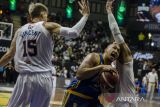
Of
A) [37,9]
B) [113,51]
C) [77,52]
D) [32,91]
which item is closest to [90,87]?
[113,51]

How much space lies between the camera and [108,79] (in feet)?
17.0

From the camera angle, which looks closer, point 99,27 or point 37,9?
point 37,9

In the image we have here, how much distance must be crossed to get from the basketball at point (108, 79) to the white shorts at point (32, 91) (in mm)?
638

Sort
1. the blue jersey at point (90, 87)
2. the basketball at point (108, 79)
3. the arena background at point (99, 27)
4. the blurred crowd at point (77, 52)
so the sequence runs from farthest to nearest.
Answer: the arena background at point (99, 27) < the blurred crowd at point (77, 52) < the blue jersey at point (90, 87) < the basketball at point (108, 79)

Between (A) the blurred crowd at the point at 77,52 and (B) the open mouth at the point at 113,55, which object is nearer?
(B) the open mouth at the point at 113,55

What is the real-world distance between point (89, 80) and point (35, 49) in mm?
775

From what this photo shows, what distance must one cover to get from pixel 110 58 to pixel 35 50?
90 cm

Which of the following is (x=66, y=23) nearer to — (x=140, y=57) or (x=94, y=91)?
(x=140, y=57)

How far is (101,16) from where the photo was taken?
134 feet

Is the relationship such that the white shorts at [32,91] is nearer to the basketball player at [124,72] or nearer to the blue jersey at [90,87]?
the blue jersey at [90,87]

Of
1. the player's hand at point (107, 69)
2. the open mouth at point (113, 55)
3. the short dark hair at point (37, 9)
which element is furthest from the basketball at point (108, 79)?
the short dark hair at point (37, 9)

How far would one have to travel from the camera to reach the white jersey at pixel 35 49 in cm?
505

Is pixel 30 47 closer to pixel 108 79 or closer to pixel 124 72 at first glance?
pixel 108 79

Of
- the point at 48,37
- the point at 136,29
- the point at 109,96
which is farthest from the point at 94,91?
the point at 136,29
